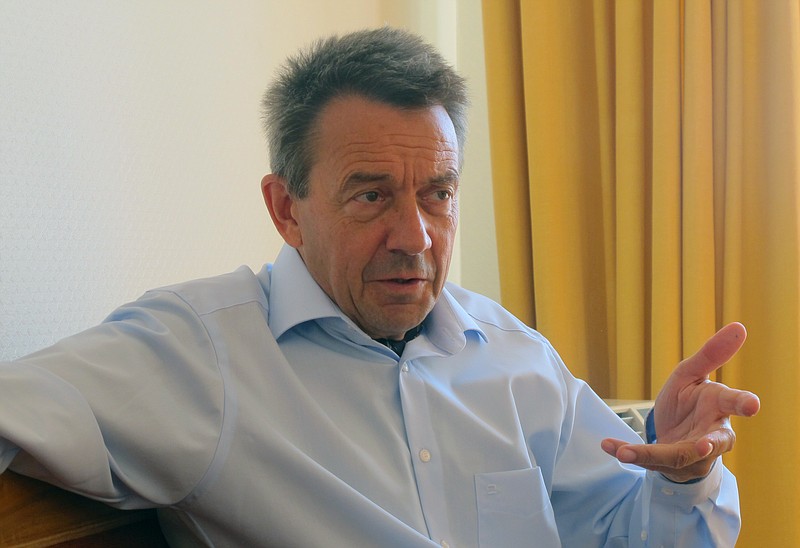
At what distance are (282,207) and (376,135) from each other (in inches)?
9.1

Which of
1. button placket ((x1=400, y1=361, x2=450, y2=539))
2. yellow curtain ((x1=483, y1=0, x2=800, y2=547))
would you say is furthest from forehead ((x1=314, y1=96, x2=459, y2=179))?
yellow curtain ((x1=483, y1=0, x2=800, y2=547))

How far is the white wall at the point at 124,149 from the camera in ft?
4.62

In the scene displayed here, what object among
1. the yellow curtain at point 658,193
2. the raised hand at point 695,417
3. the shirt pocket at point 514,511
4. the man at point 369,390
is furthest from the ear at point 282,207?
the yellow curtain at point 658,193

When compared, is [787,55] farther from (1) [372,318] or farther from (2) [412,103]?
(1) [372,318]

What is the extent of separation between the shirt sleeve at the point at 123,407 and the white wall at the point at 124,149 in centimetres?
30

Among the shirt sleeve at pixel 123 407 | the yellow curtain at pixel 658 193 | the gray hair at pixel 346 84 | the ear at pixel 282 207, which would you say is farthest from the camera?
the yellow curtain at pixel 658 193

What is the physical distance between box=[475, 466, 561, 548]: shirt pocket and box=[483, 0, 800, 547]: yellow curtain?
0.73 meters

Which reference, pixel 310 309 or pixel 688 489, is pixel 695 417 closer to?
pixel 688 489

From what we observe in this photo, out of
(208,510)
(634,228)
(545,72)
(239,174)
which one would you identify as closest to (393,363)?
(208,510)

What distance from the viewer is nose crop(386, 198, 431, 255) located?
134cm

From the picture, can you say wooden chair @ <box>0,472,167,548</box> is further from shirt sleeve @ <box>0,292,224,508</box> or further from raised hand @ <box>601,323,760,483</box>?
raised hand @ <box>601,323,760,483</box>

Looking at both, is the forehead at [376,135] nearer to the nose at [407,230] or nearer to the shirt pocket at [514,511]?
the nose at [407,230]

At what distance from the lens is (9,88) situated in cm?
139

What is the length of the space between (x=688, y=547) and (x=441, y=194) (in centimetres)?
66
